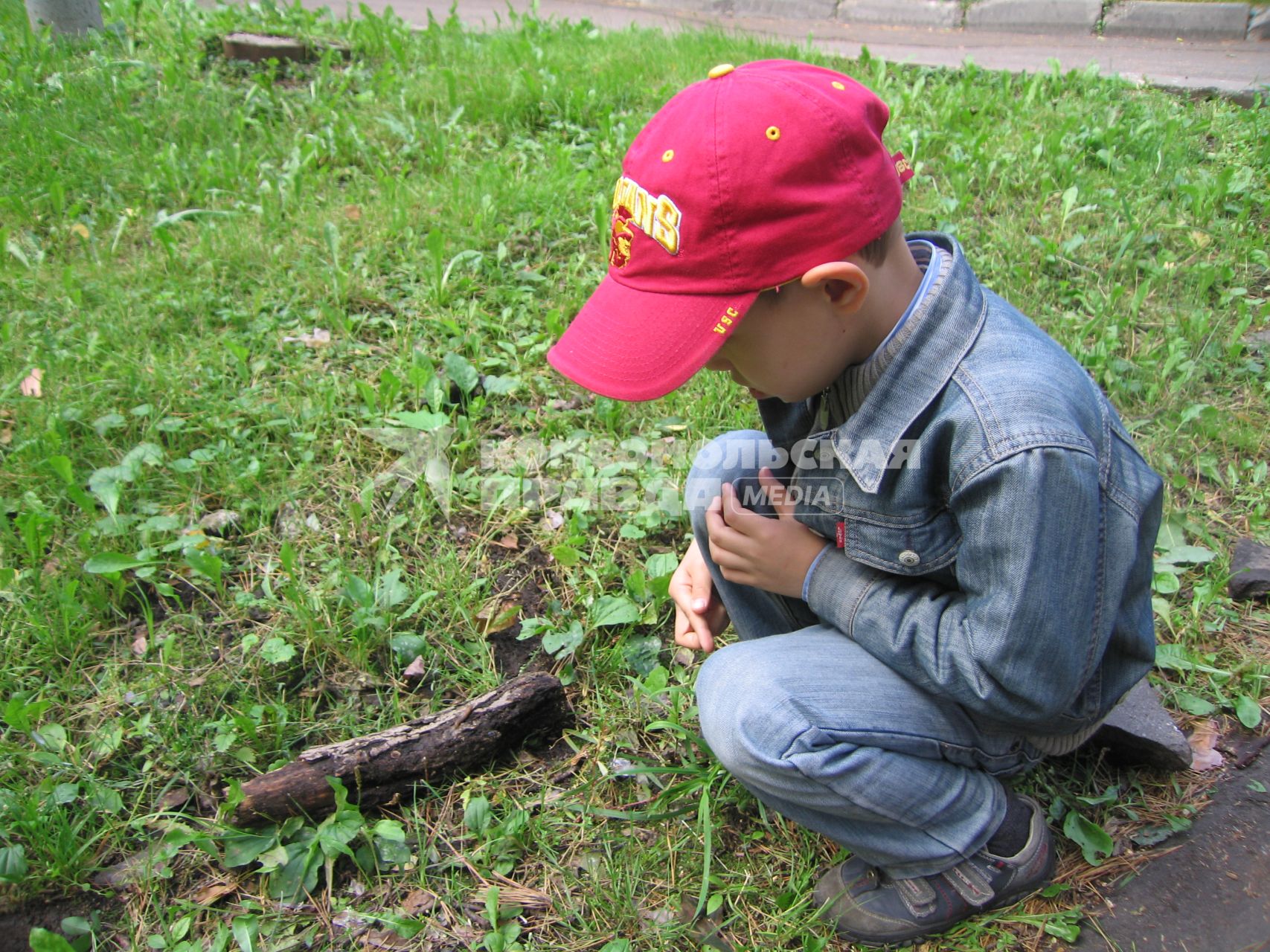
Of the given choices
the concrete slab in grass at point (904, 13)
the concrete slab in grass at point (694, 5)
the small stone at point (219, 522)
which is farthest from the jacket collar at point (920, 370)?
the concrete slab in grass at point (694, 5)

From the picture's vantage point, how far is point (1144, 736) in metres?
1.72

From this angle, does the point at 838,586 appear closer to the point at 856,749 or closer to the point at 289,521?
the point at 856,749

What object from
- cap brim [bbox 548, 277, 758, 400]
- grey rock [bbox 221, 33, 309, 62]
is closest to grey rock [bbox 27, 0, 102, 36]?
grey rock [bbox 221, 33, 309, 62]

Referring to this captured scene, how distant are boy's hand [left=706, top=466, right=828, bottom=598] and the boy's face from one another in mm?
250

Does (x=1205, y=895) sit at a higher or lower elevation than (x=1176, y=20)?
lower

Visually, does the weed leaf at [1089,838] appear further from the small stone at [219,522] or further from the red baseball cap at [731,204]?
the small stone at [219,522]

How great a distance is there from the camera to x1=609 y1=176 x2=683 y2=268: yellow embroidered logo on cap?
125 cm

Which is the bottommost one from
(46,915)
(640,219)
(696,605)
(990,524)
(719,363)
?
(46,915)

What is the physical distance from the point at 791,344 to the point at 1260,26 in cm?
562

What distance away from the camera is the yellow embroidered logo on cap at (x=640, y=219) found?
1.25 meters

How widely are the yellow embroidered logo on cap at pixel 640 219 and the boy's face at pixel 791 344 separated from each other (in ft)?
0.49

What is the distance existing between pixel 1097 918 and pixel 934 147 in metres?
2.84

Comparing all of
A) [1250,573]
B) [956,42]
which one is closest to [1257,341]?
[1250,573]

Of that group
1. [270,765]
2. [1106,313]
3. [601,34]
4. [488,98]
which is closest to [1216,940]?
[270,765]
